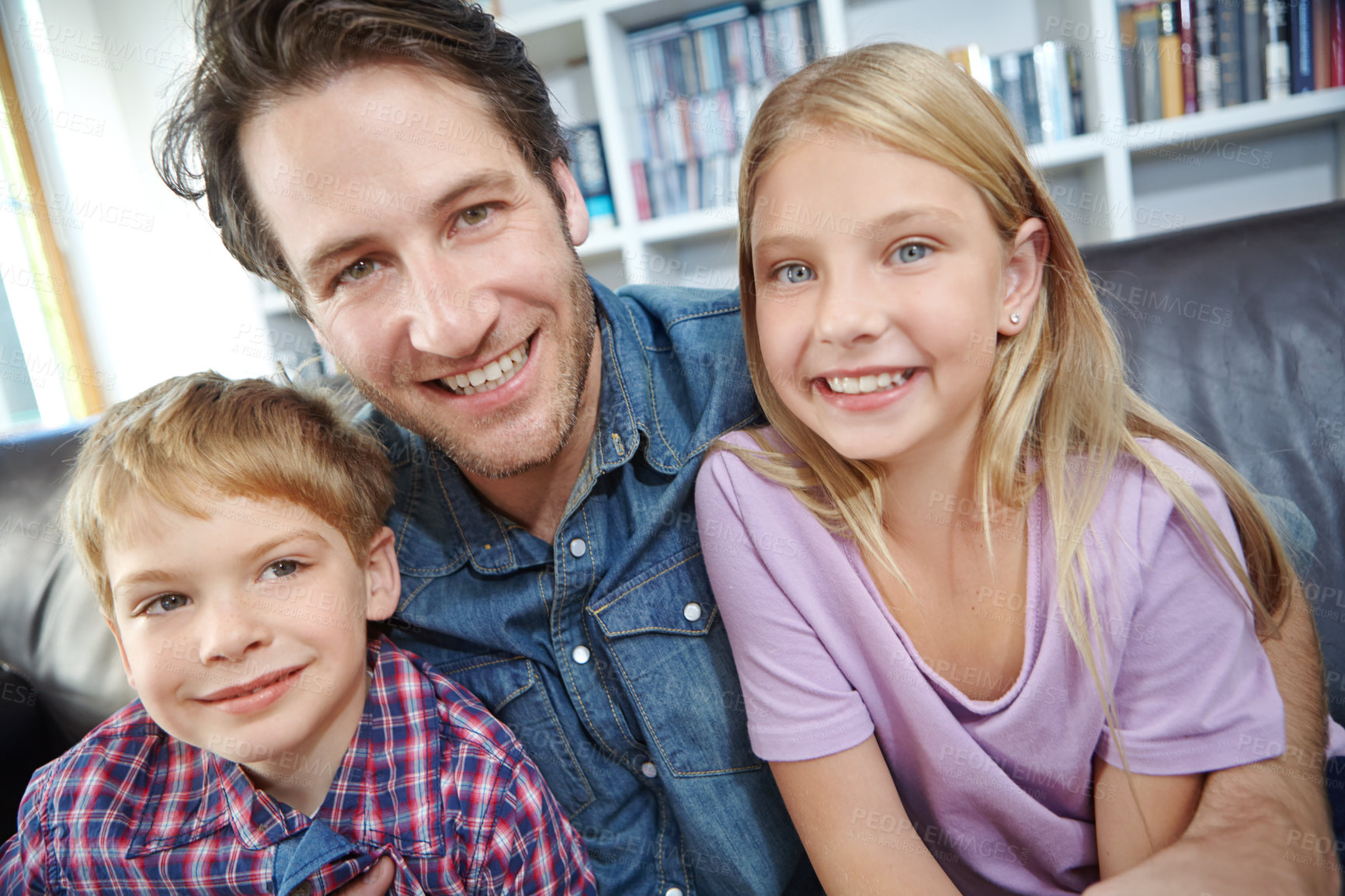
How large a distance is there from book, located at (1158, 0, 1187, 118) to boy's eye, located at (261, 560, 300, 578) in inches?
84.7

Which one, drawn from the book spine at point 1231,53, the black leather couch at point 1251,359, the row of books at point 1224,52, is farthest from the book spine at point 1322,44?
the black leather couch at point 1251,359

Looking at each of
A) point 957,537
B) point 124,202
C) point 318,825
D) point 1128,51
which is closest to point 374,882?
point 318,825

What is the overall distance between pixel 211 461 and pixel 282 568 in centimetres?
15

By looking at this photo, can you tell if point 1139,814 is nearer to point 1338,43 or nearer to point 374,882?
point 374,882

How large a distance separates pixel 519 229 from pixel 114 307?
89.6 inches

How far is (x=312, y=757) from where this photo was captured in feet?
3.53

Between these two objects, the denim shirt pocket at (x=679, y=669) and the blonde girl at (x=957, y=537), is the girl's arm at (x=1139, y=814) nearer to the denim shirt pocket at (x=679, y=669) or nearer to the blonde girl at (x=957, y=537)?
the blonde girl at (x=957, y=537)

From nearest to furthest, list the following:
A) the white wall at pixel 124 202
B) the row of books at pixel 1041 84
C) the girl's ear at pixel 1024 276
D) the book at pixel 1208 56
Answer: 1. the girl's ear at pixel 1024 276
2. the book at pixel 1208 56
3. the row of books at pixel 1041 84
4. the white wall at pixel 124 202

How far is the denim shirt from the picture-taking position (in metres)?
1.10

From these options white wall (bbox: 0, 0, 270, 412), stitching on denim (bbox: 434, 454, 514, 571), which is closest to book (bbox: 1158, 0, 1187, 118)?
stitching on denim (bbox: 434, 454, 514, 571)

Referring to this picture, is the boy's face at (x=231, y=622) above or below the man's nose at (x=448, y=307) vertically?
below

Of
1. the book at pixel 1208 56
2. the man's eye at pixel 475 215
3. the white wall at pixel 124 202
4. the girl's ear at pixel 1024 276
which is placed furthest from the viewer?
the white wall at pixel 124 202

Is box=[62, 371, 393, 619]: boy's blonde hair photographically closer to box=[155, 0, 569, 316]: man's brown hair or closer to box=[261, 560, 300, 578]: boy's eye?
box=[261, 560, 300, 578]: boy's eye

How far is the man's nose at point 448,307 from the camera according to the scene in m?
0.99
